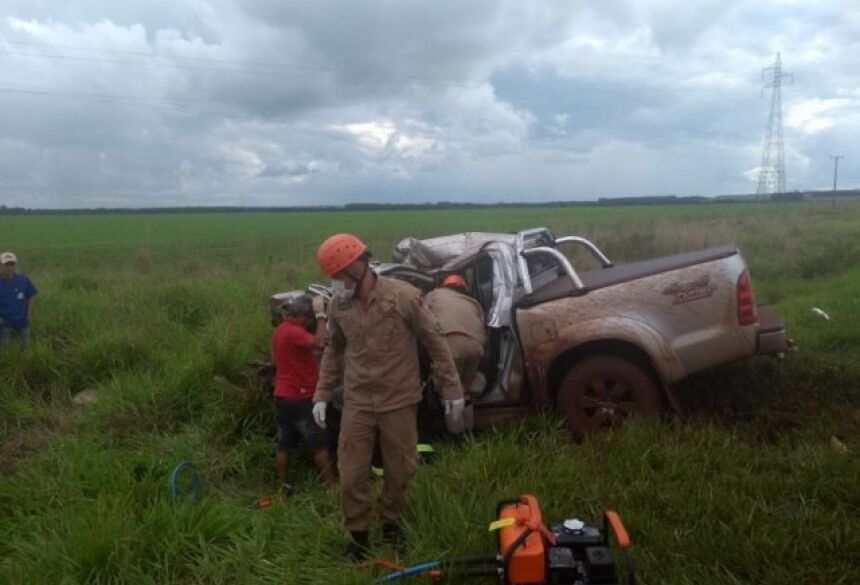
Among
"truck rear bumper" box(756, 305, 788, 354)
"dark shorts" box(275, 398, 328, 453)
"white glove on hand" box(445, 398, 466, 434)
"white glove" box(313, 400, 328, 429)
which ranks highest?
"truck rear bumper" box(756, 305, 788, 354)

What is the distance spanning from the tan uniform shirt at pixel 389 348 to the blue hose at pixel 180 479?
5.08ft

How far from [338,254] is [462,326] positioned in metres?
1.51

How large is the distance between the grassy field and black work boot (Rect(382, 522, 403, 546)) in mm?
123

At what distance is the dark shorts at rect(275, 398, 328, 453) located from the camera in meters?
5.36

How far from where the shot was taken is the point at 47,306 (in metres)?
10.3

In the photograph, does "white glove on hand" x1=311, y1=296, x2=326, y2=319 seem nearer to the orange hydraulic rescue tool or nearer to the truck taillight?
the orange hydraulic rescue tool

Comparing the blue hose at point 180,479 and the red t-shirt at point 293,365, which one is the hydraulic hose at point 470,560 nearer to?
the blue hose at point 180,479

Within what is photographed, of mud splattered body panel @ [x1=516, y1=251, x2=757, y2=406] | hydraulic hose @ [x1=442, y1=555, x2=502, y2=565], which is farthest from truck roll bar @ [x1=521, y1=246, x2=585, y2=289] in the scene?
hydraulic hose @ [x1=442, y1=555, x2=502, y2=565]

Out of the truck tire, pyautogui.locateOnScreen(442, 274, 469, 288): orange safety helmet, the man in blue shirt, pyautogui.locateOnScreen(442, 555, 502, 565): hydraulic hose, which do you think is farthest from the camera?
the man in blue shirt

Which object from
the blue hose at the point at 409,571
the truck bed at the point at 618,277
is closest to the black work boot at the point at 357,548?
the blue hose at the point at 409,571

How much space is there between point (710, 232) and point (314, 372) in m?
16.8

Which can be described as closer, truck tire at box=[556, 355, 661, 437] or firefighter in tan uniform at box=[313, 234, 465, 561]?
firefighter in tan uniform at box=[313, 234, 465, 561]

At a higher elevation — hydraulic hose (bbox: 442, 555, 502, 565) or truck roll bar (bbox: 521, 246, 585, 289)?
truck roll bar (bbox: 521, 246, 585, 289)

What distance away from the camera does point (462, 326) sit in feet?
17.0
